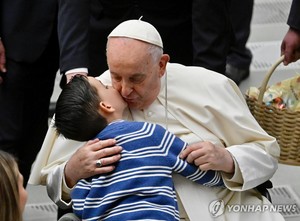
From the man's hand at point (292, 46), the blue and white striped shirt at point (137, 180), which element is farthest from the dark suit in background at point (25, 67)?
the blue and white striped shirt at point (137, 180)

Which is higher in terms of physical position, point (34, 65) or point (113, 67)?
point (113, 67)

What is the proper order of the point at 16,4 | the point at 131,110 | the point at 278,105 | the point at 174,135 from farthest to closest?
the point at 16,4 → the point at 278,105 → the point at 131,110 → the point at 174,135

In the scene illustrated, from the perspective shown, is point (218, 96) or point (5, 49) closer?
point (218, 96)

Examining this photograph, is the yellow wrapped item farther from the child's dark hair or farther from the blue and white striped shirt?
the child's dark hair

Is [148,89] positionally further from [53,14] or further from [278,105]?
[53,14]

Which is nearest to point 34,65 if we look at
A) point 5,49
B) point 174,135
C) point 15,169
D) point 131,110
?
point 5,49

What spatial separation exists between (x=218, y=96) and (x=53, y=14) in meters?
1.11

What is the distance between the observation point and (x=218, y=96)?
11.3 ft

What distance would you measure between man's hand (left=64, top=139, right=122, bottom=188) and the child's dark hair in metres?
0.06

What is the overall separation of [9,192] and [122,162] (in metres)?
0.56

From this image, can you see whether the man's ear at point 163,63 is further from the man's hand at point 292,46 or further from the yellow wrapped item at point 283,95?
the man's hand at point 292,46

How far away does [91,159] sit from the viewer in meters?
3.17

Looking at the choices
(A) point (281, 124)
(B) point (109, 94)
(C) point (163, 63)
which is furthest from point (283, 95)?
(B) point (109, 94)

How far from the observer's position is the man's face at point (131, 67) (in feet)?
10.6
